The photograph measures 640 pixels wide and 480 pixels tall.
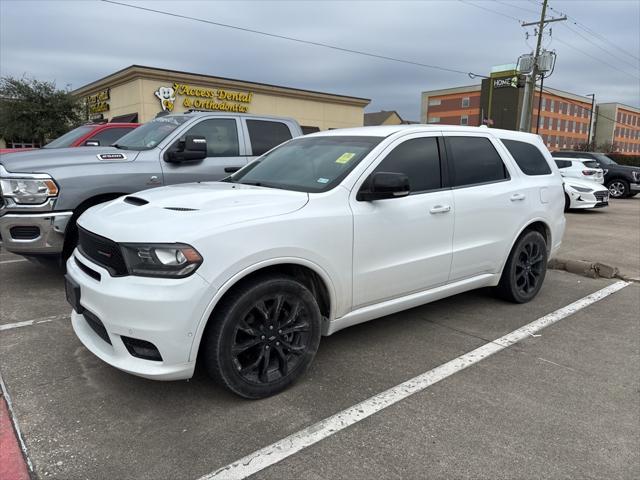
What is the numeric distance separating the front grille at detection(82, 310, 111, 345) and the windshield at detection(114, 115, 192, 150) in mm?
3220

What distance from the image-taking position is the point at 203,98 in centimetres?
2305

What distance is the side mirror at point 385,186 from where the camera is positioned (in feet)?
10.8

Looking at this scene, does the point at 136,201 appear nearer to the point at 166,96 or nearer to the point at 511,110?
the point at 166,96

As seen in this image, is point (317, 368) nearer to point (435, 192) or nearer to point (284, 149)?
point (435, 192)

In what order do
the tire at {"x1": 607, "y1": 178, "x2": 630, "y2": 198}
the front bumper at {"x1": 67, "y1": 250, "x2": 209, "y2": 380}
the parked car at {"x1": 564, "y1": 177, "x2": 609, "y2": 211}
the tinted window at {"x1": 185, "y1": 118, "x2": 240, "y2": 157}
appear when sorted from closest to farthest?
the front bumper at {"x1": 67, "y1": 250, "x2": 209, "y2": 380}
the tinted window at {"x1": 185, "y1": 118, "x2": 240, "y2": 157}
the parked car at {"x1": 564, "y1": 177, "x2": 609, "y2": 211}
the tire at {"x1": 607, "y1": 178, "x2": 630, "y2": 198}

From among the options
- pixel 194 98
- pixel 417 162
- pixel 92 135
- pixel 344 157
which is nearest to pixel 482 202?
pixel 417 162

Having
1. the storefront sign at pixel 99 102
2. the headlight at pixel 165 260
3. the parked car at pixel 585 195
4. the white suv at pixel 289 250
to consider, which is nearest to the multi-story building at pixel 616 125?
the parked car at pixel 585 195

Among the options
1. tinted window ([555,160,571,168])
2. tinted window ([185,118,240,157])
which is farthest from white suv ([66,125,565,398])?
tinted window ([555,160,571,168])

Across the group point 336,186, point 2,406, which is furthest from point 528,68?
point 2,406

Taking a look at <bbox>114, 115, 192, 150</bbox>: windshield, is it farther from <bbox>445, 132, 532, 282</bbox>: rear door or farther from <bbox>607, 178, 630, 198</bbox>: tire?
<bbox>607, 178, 630, 198</bbox>: tire

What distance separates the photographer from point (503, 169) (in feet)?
15.5

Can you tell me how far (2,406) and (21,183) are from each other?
2650 millimetres

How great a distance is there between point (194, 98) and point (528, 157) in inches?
792

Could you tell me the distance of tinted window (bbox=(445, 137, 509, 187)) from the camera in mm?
4273
